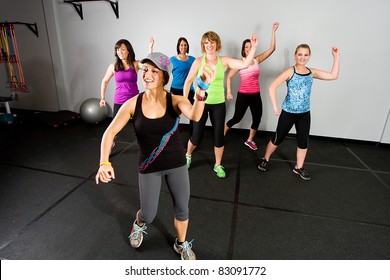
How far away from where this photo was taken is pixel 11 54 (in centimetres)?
480

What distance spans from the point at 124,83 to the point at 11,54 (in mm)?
3436

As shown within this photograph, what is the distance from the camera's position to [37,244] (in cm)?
191

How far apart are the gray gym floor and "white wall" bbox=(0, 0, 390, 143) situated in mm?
807

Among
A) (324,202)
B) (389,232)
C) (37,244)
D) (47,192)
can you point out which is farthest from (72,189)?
(389,232)

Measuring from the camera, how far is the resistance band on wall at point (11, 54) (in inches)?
178

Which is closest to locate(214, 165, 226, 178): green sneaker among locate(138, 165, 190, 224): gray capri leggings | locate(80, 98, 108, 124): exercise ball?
locate(138, 165, 190, 224): gray capri leggings

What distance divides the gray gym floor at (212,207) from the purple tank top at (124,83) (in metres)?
0.93

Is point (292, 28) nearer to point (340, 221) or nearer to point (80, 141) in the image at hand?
point (340, 221)

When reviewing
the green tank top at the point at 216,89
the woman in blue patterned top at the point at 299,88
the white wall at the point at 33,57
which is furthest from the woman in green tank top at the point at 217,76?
the white wall at the point at 33,57

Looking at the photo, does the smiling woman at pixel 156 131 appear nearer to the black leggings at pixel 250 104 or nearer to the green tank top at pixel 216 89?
the green tank top at pixel 216 89

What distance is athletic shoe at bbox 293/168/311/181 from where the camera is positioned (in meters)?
2.95

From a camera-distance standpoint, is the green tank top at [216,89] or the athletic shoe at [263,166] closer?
the green tank top at [216,89]

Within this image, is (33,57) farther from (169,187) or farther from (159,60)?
(169,187)

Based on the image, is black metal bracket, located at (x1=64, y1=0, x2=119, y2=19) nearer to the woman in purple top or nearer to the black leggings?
the woman in purple top
